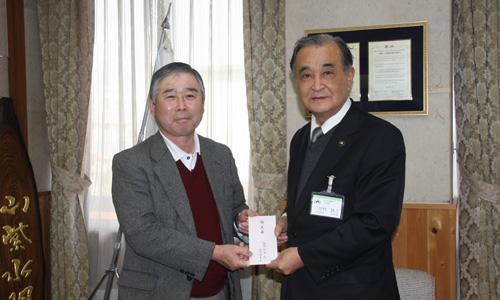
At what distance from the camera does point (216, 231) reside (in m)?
2.05

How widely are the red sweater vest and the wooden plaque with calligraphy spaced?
185 centimetres

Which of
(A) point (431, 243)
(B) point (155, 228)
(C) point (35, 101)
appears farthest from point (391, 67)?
(C) point (35, 101)

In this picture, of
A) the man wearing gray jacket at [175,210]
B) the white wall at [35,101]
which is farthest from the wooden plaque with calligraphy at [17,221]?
the man wearing gray jacket at [175,210]

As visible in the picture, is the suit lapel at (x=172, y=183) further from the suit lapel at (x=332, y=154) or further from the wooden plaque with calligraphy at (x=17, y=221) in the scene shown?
the wooden plaque with calligraphy at (x=17, y=221)

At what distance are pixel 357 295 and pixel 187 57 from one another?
2.65 meters

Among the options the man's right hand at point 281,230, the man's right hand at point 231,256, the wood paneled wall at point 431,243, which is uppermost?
the man's right hand at point 281,230

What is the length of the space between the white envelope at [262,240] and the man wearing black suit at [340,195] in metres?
0.07

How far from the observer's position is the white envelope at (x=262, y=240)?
1890mm

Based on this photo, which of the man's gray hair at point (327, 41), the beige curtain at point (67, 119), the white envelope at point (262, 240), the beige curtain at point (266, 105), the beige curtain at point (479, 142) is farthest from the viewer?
the beige curtain at point (67, 119)

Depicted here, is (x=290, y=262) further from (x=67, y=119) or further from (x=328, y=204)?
(x=67, y=119)

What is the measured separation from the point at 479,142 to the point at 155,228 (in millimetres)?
2238

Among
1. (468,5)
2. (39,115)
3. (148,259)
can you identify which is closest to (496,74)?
(468,5)

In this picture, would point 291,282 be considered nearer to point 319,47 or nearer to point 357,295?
point 357,295

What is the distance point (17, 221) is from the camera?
3.37 meters
